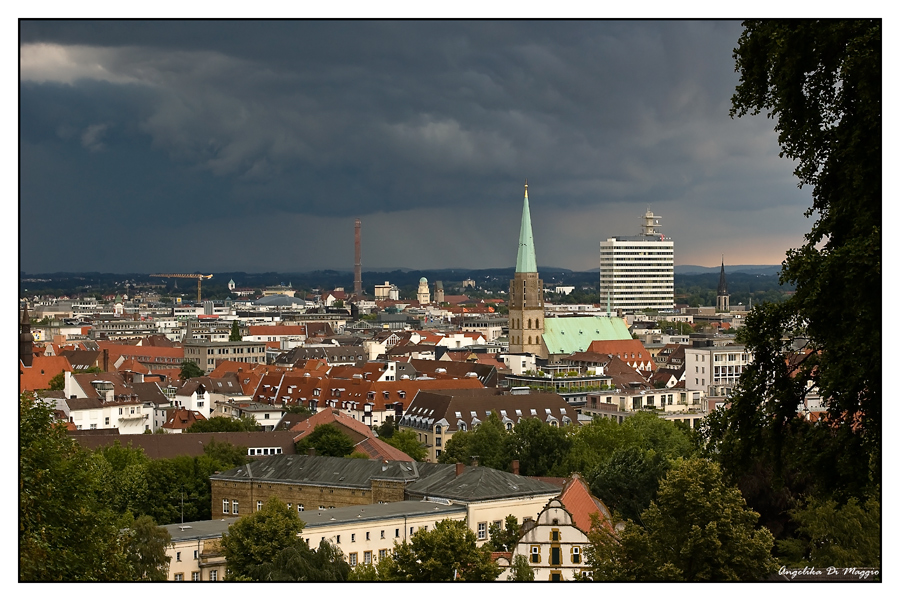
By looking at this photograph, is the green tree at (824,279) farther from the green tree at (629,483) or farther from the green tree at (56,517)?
the green tree at (629,483)

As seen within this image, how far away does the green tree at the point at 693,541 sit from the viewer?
22.4 meters

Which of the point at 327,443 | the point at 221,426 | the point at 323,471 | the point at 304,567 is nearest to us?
the point at 304,567

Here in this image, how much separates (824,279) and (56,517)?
42.8 ft

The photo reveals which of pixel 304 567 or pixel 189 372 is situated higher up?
pixel 189 372

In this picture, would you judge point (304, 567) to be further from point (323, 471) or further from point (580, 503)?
point (323, 471)

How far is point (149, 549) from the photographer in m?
33.3

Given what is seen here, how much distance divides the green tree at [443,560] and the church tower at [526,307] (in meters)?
109

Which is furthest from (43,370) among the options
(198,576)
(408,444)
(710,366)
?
(198,576)

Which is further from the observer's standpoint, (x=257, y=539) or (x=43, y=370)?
(x=43, y=370)

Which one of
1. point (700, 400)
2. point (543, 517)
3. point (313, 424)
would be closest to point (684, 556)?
point (543, 517)

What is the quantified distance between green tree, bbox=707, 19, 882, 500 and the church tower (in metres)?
124

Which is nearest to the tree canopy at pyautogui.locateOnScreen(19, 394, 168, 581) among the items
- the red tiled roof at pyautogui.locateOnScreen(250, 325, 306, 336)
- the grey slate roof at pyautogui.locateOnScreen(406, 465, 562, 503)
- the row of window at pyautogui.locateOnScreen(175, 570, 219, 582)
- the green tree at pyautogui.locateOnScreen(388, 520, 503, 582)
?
the green tree at pyautogui.locateOnScreen(388, 520, 503, 582)

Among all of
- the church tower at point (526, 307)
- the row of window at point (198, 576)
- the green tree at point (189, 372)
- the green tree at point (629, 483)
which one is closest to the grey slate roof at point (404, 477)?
the green tree at point (629, 483)

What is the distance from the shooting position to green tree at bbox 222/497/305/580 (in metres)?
34.7
